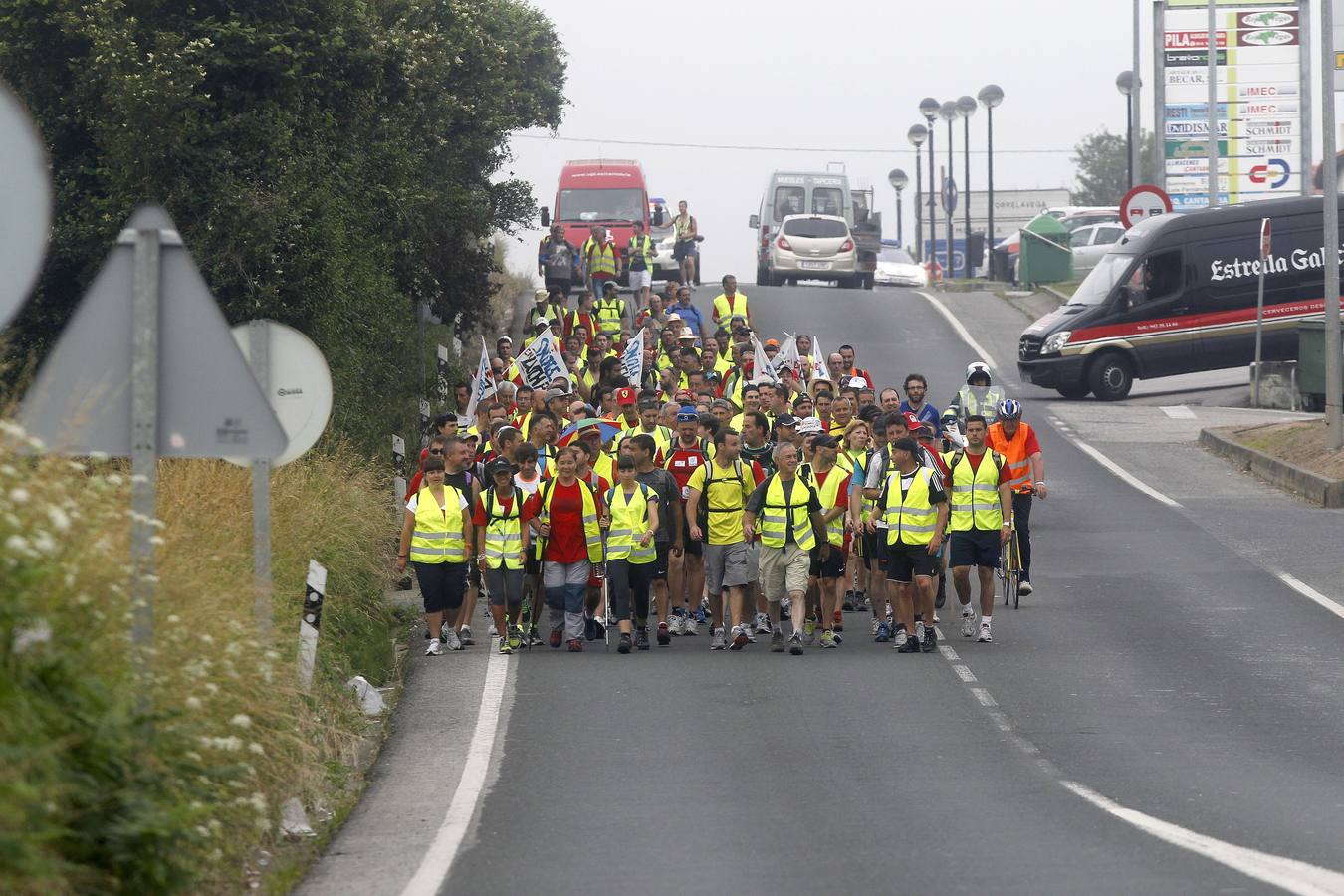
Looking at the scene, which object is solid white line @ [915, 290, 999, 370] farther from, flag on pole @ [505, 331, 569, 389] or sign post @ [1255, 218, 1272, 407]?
flag on pole @ [505, 331, 569, 389]

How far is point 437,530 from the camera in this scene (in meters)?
15.6

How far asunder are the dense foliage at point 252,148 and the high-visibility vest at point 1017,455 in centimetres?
720

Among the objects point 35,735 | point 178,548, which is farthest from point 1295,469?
point 35,735

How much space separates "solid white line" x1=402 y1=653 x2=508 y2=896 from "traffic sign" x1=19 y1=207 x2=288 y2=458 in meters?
2.28

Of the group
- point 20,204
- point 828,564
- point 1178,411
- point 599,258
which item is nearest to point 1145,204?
point 1178,411

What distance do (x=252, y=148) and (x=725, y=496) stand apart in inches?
315

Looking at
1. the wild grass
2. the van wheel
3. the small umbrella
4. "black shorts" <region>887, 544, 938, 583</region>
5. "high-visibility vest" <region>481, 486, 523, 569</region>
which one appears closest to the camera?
the wild grass

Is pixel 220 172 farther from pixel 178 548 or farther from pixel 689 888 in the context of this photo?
pixel 689 888

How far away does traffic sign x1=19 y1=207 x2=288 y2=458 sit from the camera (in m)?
7.30

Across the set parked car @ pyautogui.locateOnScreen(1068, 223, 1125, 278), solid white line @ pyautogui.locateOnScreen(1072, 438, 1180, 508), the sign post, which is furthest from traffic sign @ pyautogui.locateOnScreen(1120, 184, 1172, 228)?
parked car @ pyautogui.locateOnScreen(1068, 223, 1125, 278)

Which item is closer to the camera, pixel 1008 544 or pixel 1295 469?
pixel 1008 544

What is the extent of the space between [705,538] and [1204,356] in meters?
19.4

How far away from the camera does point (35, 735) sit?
19.7 ft

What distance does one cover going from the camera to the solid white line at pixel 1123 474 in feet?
79.9
